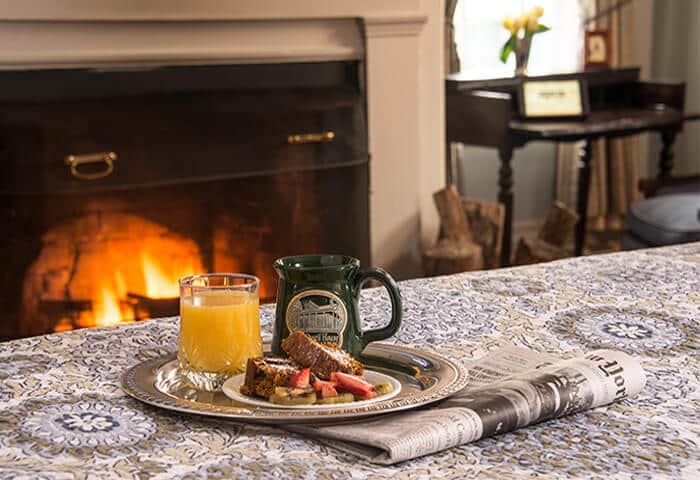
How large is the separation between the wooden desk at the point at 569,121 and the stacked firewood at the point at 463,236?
0.22 meters

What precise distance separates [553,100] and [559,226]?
0.51m

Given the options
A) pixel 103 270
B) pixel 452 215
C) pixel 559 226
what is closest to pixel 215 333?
pixel 103 270

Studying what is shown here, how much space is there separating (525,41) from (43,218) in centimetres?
243

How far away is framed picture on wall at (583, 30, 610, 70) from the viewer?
16.0 feet

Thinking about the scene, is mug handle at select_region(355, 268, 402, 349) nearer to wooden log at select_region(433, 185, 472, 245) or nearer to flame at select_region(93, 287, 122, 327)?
flame at select_region(93, 287, 122, 327)

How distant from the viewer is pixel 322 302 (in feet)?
3.76

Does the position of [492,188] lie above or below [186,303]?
below

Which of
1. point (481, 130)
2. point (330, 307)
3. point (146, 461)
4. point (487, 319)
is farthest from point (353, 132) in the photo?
point (146, 461)

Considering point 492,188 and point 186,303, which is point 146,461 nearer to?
point 186,303

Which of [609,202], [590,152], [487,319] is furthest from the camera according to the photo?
[609,202]

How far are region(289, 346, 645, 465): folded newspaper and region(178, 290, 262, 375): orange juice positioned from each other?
0.15 m

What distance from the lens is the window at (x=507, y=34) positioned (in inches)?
192

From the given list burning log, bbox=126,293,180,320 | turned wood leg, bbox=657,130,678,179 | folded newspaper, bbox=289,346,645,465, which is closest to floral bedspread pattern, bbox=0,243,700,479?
folded newspaper, bbox=289,346,645,465

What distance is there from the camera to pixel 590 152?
14.5 feet
